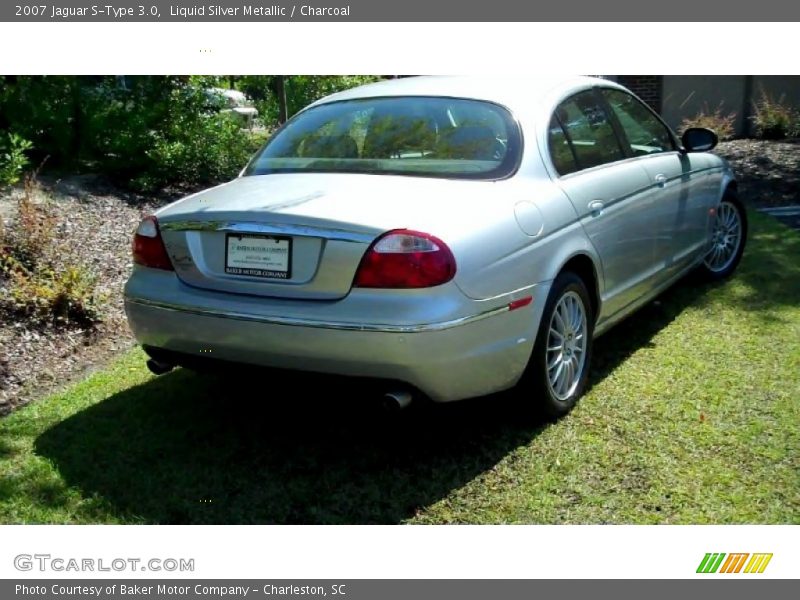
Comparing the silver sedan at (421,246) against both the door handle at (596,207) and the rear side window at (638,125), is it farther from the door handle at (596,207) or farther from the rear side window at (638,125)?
the rear side window at (638,125)

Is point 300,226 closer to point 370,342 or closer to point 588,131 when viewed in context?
point 370,342

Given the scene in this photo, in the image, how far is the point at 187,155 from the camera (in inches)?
338

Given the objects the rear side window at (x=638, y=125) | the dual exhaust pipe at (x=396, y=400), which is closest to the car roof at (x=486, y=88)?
the rear side window at (x=638, y=125)

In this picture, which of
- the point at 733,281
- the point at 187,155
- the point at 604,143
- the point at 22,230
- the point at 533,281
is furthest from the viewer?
the point at 187,155

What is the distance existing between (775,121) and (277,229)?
12660mm

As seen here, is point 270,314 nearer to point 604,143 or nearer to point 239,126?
point 604,143

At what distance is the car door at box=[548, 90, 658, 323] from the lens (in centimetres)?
452

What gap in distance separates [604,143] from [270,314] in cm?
242

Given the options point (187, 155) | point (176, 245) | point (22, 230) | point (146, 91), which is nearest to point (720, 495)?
point (176, 245)

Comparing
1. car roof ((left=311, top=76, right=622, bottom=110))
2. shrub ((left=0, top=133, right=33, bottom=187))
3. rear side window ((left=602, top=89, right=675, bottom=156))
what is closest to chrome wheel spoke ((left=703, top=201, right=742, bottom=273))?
rear side window ((left=602, top=89, right=675, bottom=156))

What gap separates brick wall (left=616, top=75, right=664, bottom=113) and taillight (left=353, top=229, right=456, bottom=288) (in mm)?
14004

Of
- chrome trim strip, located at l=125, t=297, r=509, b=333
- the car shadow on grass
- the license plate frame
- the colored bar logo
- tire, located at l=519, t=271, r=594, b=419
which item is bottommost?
the colored bar logo

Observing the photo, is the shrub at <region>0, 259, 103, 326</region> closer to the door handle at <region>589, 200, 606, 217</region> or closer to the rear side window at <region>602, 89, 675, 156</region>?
the door handle at <region>589, 200, 606, 217</region>

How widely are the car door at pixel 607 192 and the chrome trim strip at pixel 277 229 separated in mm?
1311
